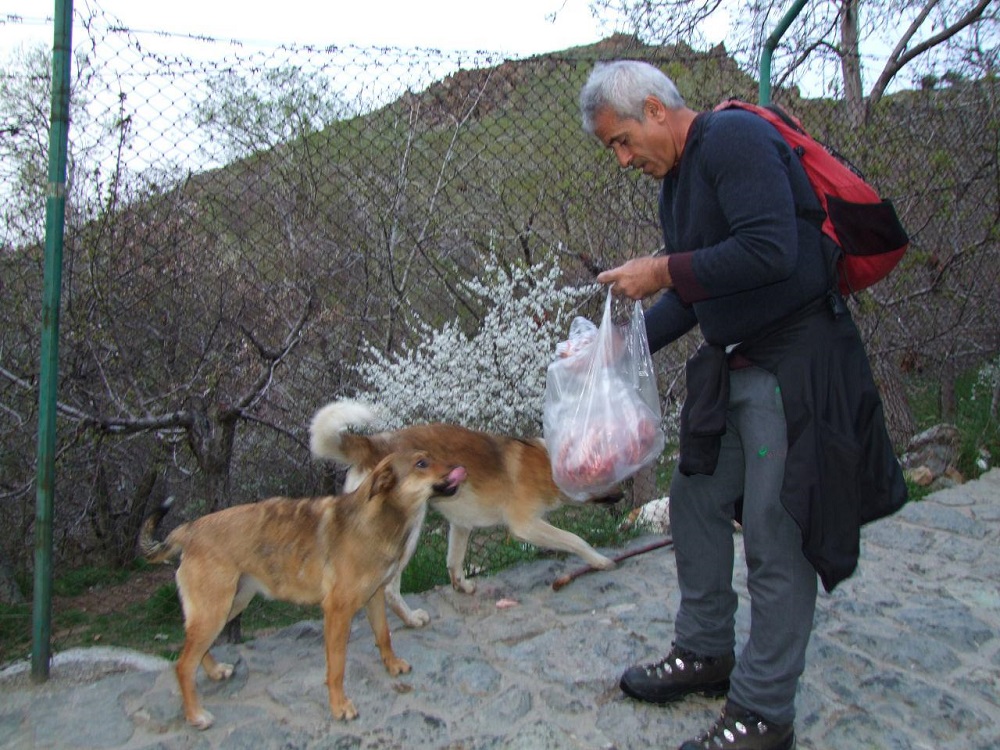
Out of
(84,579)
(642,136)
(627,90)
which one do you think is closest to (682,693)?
(642,136)

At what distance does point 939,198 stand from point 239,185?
4.88m

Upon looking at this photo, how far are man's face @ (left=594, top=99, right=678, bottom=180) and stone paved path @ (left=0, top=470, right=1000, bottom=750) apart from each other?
6.08 feet

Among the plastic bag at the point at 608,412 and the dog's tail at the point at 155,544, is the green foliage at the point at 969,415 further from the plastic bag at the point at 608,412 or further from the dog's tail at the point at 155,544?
the dog's tail at the point at 155,544

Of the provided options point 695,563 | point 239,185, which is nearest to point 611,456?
point 695,563

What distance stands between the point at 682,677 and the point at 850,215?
5.29 feet

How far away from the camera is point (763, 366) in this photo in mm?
2439

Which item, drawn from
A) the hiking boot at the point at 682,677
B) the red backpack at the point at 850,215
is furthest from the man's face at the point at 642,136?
the hiking boot at the point at 682,677

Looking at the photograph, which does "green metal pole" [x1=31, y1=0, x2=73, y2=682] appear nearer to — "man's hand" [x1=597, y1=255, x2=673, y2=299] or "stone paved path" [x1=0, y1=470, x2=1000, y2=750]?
"stone paved path" [x1=0, y1=470, x2=1000, y2=750]

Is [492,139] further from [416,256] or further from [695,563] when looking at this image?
[695,563]

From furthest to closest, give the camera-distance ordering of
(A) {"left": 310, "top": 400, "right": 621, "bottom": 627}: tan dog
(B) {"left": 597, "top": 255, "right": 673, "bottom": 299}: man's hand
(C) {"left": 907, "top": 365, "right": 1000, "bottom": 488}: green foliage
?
(C) {"left": 907, "top": 365, "right": 1000, "bottom": 488}: green foliage → (A) {"left": 310, "top": 400, "right": 621, "bottom": 627}: tan dog → (B) {"left": 597, "top": 255, "right": 673, "bottom": 299}: man's hand

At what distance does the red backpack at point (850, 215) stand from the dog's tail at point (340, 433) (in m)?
1.99

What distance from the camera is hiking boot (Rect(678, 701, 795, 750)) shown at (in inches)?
97.4

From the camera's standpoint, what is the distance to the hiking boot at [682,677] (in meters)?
Answer: 2.86

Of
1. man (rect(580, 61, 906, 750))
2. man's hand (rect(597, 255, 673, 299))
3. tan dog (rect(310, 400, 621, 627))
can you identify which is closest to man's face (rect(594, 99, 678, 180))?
man (rect(580, 61, 906, 750))
